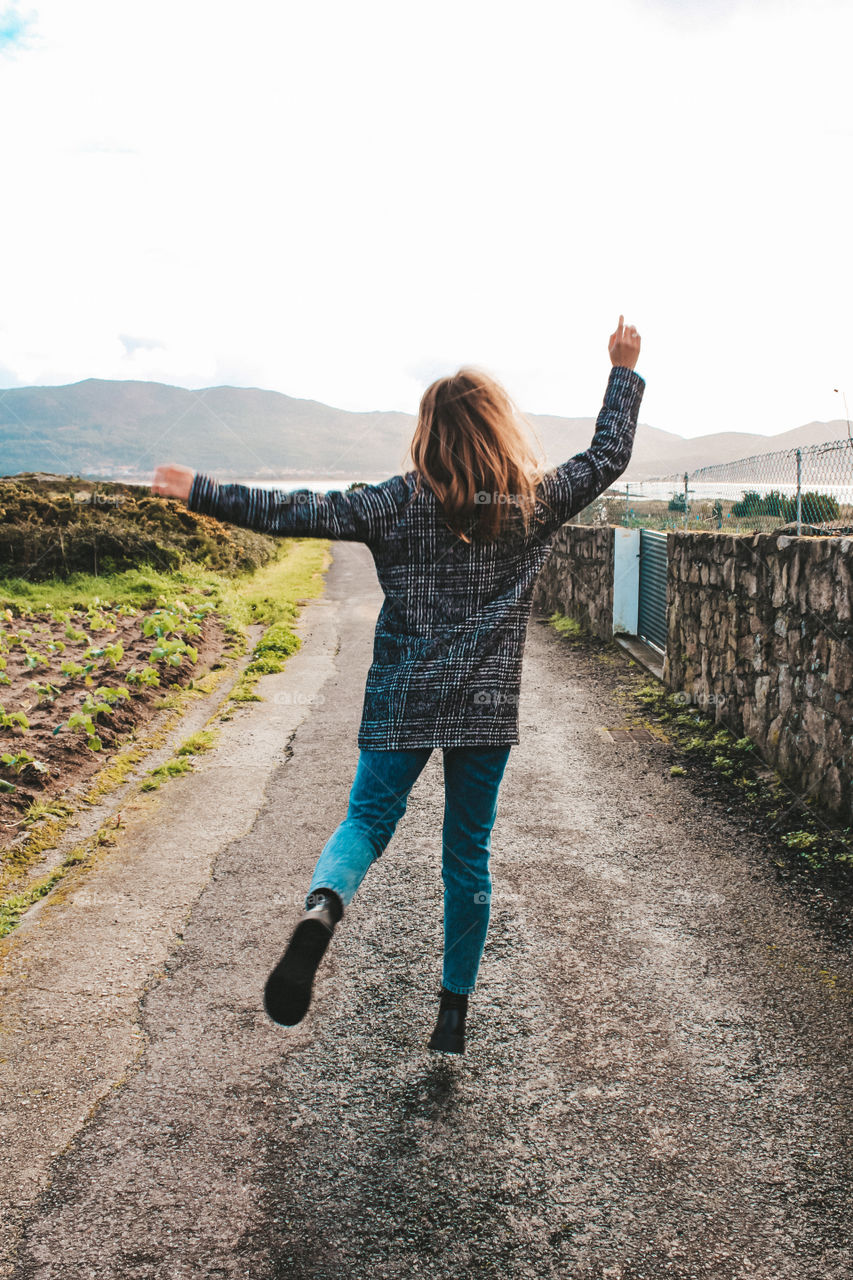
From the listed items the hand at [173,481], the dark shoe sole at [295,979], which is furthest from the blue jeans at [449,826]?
the hand at [173,481]

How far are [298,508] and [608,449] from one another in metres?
0.89

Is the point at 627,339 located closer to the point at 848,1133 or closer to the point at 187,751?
the point at 848,1133

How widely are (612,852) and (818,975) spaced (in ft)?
4.42

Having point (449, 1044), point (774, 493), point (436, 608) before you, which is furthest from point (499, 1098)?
point (774, 493)

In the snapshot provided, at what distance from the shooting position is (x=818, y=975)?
322cm

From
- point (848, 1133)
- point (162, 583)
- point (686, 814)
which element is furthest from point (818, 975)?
point (162, 583)

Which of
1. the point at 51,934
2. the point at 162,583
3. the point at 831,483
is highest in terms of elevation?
the point at 831,483

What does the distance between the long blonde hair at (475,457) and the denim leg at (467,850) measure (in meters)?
0.61

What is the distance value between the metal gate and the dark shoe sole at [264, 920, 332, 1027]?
817cm

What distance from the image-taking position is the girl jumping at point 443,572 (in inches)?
84.7

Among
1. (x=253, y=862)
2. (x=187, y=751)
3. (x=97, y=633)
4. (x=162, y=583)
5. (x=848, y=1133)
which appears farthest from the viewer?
(x=162, y=583)

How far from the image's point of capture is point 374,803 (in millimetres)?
2270

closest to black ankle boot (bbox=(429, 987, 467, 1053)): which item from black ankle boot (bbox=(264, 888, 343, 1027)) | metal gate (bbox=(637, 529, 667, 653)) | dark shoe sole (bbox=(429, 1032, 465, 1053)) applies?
dark shoe sole (bbox=(429, 1032, 465, 1053))

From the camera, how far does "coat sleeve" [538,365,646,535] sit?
2.31m
